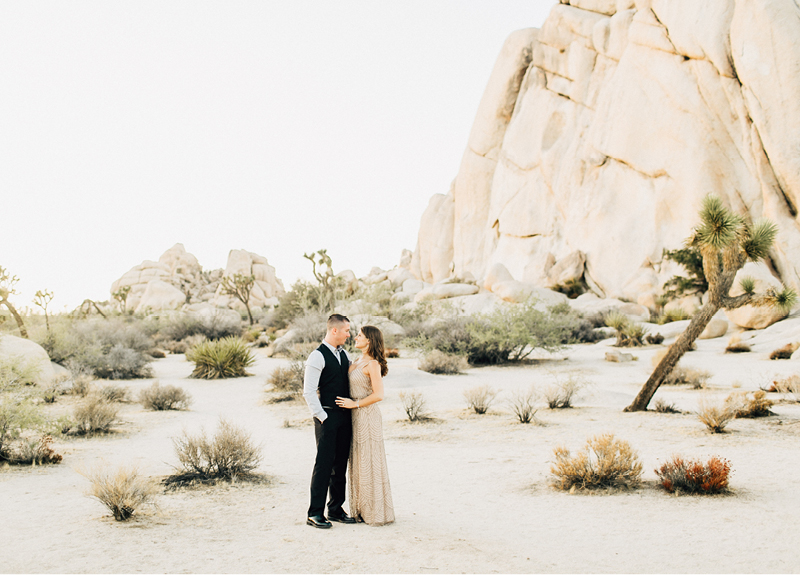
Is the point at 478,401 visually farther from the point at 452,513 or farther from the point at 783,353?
the point at 783,353

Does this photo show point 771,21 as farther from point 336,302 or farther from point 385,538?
point 385,538

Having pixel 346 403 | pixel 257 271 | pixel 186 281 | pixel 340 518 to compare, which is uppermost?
pixel 257 271

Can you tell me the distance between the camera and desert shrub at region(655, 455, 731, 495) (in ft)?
18.5

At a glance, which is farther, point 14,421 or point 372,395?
point 14,421

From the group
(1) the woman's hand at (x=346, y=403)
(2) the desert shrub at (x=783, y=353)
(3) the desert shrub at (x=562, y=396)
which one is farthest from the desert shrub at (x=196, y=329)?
(1) the woman's hand at (x=346, y=403)

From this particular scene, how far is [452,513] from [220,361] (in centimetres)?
1220

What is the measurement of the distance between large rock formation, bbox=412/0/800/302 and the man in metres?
23.4

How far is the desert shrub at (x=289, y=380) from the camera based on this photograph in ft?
43.3

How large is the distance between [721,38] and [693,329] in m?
21.5

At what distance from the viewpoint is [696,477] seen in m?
5.72

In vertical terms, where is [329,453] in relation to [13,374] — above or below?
below

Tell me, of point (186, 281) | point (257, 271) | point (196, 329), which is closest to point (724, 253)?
point (196, 329)

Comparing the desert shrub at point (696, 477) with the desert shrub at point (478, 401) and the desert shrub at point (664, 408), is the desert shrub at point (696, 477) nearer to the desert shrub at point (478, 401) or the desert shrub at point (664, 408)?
the desert shrub at point (664, 408)

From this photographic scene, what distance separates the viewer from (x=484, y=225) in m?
48.7
